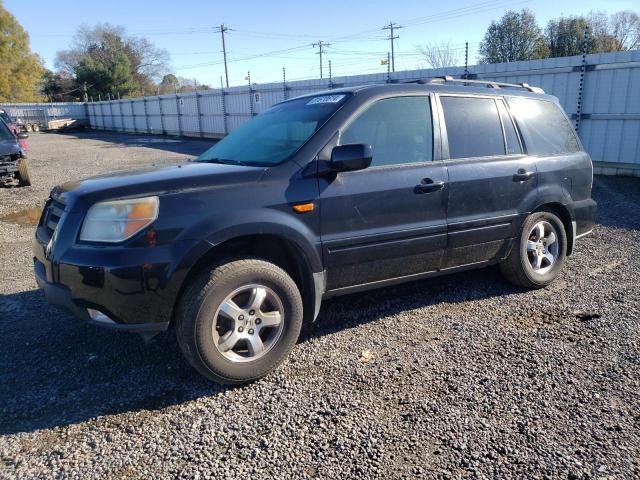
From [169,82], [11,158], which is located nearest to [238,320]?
[11,158]

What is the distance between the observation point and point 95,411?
3.04m

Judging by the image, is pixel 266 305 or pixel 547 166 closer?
pixel 266 305

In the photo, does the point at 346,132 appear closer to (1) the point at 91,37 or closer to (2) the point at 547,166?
(2) the point at 547,166

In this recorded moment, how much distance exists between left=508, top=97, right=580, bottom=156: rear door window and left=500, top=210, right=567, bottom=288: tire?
641 millimetres

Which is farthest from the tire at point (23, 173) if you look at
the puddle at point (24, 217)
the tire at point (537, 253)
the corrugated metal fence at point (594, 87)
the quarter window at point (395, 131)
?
the tire at point (537, 253)

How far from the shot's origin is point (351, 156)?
3426 mm

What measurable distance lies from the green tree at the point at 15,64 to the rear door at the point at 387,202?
72.7 meters

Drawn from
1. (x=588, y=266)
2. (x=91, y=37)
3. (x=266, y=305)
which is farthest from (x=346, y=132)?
(x=91, y=37)

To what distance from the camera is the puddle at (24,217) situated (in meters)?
8.56

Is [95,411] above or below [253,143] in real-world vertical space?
below

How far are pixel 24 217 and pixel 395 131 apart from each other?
766cm

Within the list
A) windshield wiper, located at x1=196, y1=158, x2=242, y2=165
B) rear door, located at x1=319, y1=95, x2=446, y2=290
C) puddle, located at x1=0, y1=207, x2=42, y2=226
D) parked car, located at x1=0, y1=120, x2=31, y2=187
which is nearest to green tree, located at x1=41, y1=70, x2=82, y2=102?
parked car, located at x1=0, y1=120, x2=31, y2=187

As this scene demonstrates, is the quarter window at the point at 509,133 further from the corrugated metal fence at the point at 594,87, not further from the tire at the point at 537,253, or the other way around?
the corrugated metal fence at the point at 594,87

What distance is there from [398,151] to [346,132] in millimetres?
486
